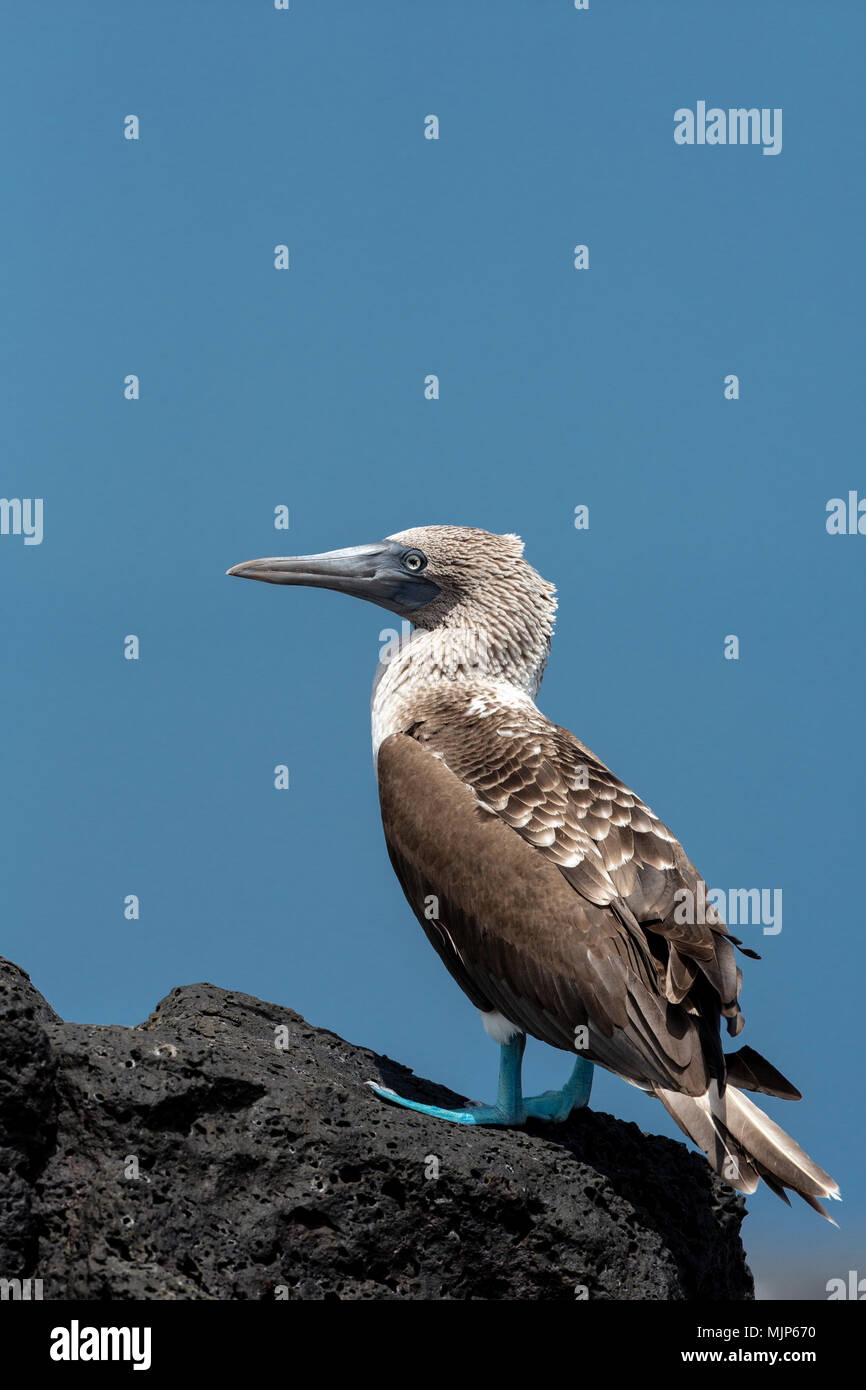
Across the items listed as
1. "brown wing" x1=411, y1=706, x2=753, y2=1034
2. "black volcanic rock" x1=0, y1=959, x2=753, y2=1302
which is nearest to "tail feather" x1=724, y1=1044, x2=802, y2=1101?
"brown wing" x1=411, y1=706, x2=753, y2=1034

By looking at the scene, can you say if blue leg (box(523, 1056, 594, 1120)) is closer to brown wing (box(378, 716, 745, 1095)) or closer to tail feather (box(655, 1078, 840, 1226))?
brown wing (box(378, 716, 745, 1095))

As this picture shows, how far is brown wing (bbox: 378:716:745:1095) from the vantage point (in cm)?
594

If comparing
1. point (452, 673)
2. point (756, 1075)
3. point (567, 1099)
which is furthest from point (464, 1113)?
point (452, 673)

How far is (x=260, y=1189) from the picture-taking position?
575 cm

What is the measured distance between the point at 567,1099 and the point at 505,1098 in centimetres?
34

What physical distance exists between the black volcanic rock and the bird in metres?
0.58

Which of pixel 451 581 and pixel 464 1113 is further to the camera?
pixel 451 581

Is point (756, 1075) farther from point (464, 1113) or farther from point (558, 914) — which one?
point (464, 1113)

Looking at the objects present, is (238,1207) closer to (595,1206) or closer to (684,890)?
(595,1206)

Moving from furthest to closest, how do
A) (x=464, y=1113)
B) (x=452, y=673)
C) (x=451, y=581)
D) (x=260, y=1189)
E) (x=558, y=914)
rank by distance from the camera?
(x=451, y=581) < (x=452, y=673) < (x=464, y=1113) < (x=558, y=914) < (x=260, y=1189)
